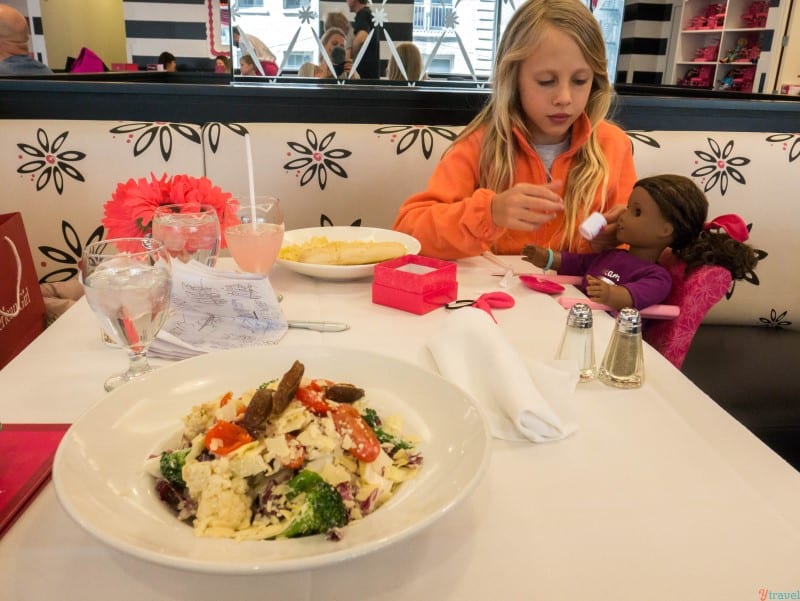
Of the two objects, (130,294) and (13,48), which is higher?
(13,48)

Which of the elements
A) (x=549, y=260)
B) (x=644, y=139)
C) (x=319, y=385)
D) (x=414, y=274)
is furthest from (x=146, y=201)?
(x=644, y=139)

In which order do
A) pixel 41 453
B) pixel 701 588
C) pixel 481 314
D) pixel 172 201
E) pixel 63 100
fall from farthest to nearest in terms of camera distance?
1. pixel 63 100
2. pixel 172 201
3. pixel 481 314
4. pixel 41 453
5. pixel 701 588

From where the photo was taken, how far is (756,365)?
5.17 ft

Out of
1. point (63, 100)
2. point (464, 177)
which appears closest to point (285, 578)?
point (464, 177)

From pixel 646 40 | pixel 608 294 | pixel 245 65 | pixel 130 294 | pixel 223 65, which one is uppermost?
pixel 646 40

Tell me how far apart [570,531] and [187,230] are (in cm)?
71

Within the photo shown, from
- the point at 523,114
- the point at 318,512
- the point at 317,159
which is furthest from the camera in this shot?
the point at 317,159

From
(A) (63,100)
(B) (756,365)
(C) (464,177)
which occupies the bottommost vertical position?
(B) (756,365)

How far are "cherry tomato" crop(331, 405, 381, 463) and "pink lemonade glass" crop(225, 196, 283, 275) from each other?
528 mm

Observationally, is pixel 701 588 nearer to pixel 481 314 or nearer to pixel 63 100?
pixel 481 314

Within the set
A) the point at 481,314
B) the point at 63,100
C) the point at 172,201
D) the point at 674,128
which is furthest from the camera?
the point at 674,128

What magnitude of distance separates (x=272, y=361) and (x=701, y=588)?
475 mm

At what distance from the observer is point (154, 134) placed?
177 cm

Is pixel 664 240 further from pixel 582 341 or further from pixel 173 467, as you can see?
pixel 173 467
